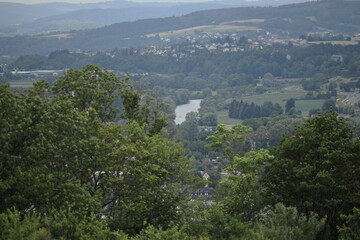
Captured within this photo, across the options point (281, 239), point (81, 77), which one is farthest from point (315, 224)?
point (81, 77)

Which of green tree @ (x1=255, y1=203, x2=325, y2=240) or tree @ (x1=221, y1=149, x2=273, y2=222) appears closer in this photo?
green tree @ (x1=255, y1=203, x2=325, y2=240)

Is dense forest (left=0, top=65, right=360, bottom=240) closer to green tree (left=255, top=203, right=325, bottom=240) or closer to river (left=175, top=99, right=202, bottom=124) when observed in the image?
green tree (left=255, top=203, right=325, bottom=240)

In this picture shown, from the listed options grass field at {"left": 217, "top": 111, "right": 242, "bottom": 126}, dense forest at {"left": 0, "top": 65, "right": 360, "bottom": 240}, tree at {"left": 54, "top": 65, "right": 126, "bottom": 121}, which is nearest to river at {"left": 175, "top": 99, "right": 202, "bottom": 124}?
grass field at {"left": 217, "top": 111, "right": 242, "bottom": 126}

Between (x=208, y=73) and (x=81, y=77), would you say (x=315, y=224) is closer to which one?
(x=81, y=77)

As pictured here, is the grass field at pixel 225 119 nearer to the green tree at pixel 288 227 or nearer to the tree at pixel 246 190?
the tree at pixel 246 190

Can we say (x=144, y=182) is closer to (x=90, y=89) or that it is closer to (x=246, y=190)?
(x=246, y=190)

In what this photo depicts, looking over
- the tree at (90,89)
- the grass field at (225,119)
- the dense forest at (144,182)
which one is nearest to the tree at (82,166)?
the dense forest at (144,182)
